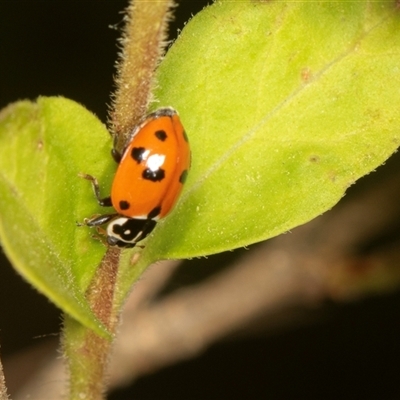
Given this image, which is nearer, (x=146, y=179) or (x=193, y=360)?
(x=146, y=179)

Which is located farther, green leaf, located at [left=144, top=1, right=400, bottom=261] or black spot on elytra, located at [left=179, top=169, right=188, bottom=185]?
black spot on elytra, located at [left=179, top=169, right=188, bottom=185]

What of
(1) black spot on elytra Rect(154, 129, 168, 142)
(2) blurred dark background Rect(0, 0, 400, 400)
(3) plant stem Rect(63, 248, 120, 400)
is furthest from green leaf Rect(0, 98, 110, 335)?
(2) blurred dark background Rect(0, 0, 400, 400)

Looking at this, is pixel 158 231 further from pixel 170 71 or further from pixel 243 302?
pixel 243 302

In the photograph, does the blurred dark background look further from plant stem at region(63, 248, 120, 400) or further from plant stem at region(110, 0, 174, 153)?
plant stem at region(110, 0, 174, 153)

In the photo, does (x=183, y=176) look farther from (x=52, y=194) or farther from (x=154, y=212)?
(x=52, y=194)

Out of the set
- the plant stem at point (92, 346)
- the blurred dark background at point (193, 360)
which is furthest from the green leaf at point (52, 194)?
the blurred dark background at point (193, 360)

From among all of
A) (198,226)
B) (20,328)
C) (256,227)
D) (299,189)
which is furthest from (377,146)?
(20,328)

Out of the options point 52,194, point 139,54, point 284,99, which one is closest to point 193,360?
point 284,99
